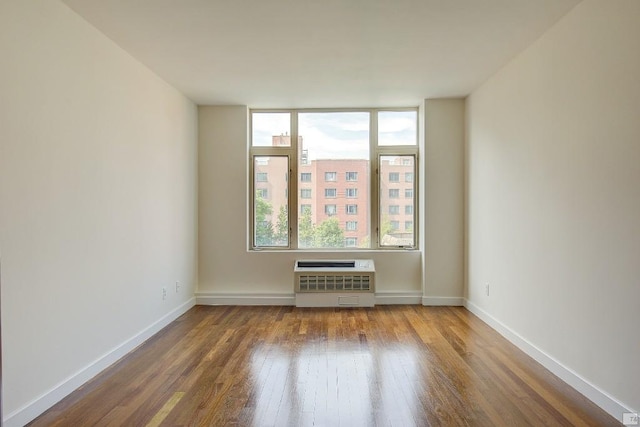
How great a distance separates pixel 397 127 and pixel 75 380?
4367 millimetres

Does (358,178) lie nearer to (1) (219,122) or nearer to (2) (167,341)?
(1) (219,122)

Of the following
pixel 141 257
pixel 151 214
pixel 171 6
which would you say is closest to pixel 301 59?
pixel 171 6

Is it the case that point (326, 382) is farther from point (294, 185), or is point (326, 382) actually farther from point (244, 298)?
point (294, 185)

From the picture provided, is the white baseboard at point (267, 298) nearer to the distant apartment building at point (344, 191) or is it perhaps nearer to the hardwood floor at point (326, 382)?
the distant apartment building at point (344, 191)

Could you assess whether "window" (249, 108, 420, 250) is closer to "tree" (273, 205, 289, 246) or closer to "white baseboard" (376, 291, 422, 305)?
"tree" (273, 205, 289, 246)

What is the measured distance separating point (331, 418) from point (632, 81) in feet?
8.11

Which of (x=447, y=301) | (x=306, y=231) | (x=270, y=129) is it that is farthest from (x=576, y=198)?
(x=270, y=129)

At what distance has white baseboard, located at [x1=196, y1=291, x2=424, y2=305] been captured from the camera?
5.21 meters

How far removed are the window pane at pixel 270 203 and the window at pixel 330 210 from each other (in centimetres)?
52

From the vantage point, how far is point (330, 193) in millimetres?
5469

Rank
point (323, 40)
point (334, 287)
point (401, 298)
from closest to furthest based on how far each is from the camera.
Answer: point (323, 40) < point (334, 287) < point (401, 298)

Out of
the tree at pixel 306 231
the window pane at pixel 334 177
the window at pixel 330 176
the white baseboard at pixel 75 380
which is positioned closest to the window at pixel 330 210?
the window pane at pixel 334 177

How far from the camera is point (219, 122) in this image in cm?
529

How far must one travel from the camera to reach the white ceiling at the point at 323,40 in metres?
2.76
